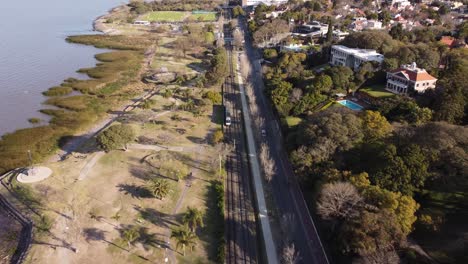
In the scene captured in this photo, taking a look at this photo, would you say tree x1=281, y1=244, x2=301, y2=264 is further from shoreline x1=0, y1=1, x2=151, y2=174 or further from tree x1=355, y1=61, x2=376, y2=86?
tree x1=355, y1=61, x2=376, y2=86

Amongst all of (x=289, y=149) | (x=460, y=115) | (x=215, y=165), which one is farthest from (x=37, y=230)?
(x=460, y=115)

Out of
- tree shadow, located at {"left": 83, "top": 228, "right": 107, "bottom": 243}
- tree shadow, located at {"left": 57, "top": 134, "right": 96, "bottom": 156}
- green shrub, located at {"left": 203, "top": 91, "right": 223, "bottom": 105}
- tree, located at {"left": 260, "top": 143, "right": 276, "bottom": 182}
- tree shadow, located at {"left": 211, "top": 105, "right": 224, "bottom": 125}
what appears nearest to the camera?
tree shadow, located at {"left": 83, "top": 228, "right": 107, "bottom": 243}

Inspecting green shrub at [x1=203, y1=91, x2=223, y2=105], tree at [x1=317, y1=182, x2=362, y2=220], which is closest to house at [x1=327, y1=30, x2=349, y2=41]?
green shrub at [x1=203, y1=91, x2=223, y2=105]

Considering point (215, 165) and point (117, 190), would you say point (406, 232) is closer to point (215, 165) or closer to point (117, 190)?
point (215, 165)

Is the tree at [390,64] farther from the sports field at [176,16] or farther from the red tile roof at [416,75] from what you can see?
the sports field at [176,16]

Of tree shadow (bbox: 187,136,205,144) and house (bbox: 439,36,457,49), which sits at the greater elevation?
house (bbox: 439,36,457,49)

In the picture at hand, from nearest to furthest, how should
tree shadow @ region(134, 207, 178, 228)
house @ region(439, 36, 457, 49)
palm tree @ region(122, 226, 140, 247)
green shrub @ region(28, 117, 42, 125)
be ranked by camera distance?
palm tree @ region(122, 226, 140, 247) < tree shadow @ region(134, 207, 178, 228) < green shrub @ region(28, 117, 42, 125) < house @ region(439, 36, 457, 49)
